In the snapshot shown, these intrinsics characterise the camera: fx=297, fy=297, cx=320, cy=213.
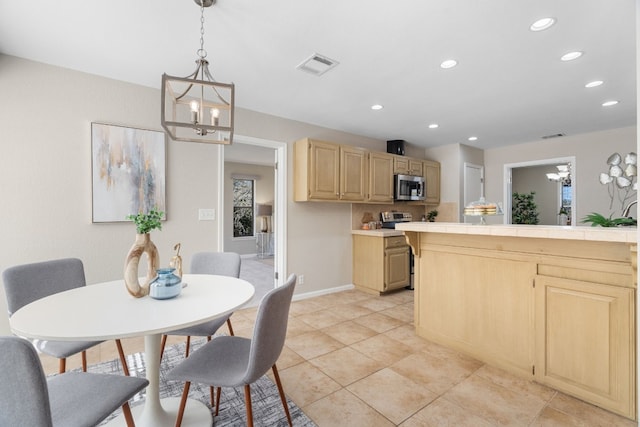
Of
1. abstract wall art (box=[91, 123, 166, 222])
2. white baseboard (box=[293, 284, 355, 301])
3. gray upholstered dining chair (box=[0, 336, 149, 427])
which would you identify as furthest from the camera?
white baseboard (box=[293, 284, 355, 301])

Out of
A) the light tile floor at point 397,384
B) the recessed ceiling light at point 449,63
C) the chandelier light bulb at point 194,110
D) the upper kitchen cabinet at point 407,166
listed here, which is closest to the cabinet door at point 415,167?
the upper kitchen cabinet at point 407,166

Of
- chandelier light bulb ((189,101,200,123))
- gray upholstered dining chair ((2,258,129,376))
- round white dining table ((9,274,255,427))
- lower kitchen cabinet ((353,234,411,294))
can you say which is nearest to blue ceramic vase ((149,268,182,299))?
round white dining table ((9,274,255,427))

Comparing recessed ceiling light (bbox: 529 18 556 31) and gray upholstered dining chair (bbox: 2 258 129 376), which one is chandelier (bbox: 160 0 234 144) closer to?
gray upholstered dining chair (bbox: 2 258 129 376)

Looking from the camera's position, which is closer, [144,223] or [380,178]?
[144,223]

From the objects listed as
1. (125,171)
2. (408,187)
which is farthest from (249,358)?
(408,187)

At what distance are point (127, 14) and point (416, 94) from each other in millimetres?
2588

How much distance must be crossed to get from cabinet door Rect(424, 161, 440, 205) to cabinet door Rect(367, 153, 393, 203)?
0.97m

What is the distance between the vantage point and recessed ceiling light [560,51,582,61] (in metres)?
2.31

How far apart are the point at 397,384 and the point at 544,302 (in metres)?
1.14

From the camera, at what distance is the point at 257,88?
3008 millimetres

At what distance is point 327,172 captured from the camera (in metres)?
3.98

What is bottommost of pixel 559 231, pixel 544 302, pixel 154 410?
pixel 154 410

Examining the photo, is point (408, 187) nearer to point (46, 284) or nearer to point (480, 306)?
point (480, 306)

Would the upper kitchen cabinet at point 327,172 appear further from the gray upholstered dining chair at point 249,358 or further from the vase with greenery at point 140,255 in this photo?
the gray upholstered dining chair at point 249,358
